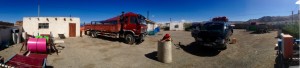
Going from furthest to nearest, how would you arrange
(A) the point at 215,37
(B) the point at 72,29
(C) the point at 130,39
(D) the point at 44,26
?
1. (B) the point at 72,29
2. (D) the point at 44,26
3. (C) the point at 130,39
4. (A) the point at 215,37

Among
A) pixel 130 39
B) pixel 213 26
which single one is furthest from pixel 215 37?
pixel 130 39

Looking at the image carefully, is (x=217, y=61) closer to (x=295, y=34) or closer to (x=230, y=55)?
(x=230, y=55)

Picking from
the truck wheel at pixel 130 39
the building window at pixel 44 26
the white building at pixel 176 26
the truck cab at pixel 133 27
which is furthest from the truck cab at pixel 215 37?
the white building at pixel 176 26

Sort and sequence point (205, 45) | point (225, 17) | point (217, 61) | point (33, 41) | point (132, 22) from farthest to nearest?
point (225, 17) < point (132, 22) < point (205, 45) < point (33, 41) < point (217, 61)

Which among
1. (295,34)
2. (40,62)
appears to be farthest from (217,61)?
(295,34)

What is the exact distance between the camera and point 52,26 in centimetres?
2344

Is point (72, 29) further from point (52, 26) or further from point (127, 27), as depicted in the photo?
point (127, 27)

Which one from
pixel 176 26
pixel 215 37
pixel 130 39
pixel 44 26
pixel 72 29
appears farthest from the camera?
pixel 176 26

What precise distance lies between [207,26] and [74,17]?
16.4 m

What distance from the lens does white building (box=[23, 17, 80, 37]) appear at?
2283cm

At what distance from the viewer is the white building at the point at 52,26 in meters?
22.8

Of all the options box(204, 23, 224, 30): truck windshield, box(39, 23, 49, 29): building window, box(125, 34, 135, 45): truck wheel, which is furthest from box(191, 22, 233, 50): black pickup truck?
box(39, 23, 49, 29): building window

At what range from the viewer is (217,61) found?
35.3 ft

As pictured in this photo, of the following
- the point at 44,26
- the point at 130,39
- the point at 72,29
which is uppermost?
the point at 44,26
